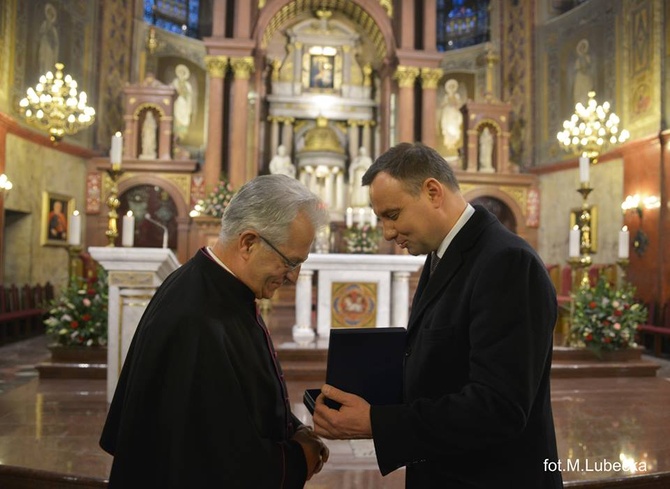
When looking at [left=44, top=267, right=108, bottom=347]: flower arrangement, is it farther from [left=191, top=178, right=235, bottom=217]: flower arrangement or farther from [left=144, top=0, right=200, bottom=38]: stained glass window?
[left=144, top=0, right=200, bottom=38]: stained glass window

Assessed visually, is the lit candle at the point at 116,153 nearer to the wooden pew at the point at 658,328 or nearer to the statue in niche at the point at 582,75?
the wooden pew at the point at 658,328

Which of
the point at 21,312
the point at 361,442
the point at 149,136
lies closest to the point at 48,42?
the point at 149,136

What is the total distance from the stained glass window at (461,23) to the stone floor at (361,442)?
1384 centimetres

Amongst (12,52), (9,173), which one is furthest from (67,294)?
(12,52)

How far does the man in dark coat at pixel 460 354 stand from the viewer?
146cm

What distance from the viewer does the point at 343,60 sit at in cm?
1614

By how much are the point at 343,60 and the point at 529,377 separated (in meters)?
15.7

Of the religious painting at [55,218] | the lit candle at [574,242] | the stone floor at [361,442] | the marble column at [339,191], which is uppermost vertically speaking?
the marble column at [339,191]

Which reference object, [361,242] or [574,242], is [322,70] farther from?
[574,242]

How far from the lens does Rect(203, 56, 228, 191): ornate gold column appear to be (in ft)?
46.0

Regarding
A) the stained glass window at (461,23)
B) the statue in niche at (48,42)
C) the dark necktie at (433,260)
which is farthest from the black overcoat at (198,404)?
the stained glass window at (461,23)

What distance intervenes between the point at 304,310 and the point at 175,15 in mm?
13300

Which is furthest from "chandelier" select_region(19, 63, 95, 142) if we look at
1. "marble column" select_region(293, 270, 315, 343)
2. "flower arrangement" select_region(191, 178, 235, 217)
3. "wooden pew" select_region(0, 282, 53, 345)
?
"marble column" select_region(293, 270, 315, 343)

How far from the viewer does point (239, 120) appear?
46.5 feet
